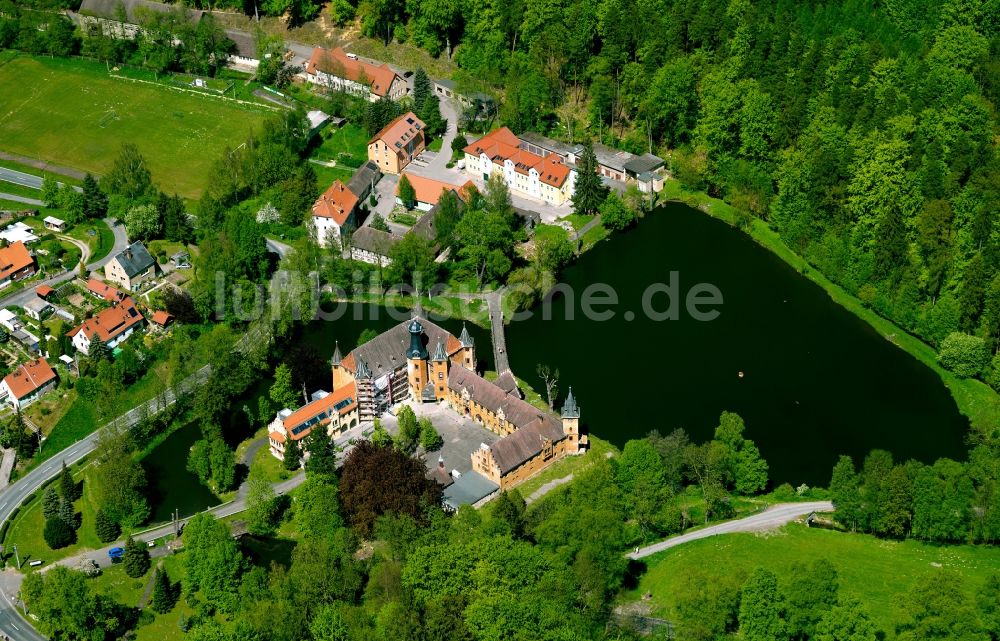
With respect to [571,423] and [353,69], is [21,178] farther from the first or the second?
[571,423]

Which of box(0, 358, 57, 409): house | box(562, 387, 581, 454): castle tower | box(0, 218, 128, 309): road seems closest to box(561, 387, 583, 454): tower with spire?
box(562, 387, 581, 454): castle tower

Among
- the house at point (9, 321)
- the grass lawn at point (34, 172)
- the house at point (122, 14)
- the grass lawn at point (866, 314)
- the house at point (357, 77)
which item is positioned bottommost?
the house at point (9, 321)

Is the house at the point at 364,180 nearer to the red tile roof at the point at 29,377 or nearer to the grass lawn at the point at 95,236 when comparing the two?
the grass lawn at the point at 95,236

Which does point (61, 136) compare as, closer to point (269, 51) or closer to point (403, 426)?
point (269, 51)

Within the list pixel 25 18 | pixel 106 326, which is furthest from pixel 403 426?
pixel 25 18

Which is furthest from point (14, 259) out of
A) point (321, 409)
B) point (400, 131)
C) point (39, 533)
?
point (400, 131)

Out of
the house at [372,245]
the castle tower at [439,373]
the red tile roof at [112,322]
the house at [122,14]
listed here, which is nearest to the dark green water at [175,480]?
the red tile roof at [112,322]

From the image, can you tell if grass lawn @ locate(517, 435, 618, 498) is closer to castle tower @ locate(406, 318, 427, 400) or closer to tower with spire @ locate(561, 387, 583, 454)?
tower with spire @ locate(561, 387, 583, 454)

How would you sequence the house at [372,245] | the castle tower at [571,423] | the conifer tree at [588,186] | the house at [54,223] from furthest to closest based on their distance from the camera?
the house at [54,223] → the conifer tree at [588,186] → the house at [372,245] → the castle tower at [571,423]
